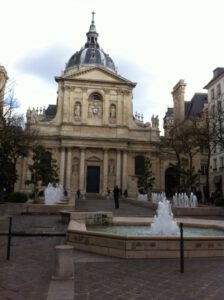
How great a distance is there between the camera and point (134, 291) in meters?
6.09

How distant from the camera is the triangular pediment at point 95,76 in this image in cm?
5544

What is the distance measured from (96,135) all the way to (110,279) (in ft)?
157

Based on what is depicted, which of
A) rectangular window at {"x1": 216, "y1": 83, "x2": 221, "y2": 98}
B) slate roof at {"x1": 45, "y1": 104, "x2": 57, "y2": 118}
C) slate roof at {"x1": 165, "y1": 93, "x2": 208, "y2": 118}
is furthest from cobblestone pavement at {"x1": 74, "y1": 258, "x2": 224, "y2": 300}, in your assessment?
slate roof at {"x1": 45, "y1": 104, "x2": 57, "y2": 118}

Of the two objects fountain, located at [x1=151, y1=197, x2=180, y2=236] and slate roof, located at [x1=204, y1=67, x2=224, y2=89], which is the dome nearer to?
slate roof, located at [x1=204, y1=67, x2=224, y2=89]

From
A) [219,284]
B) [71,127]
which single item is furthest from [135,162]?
[219,284]

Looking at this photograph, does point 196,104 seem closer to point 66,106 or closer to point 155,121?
point 155,121

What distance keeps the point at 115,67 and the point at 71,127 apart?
20.8 meters

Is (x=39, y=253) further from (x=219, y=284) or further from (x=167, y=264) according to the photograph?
(x=219, y=284)

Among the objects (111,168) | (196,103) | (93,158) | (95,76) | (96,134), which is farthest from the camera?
(196,103)

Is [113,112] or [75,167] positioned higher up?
[113,112]

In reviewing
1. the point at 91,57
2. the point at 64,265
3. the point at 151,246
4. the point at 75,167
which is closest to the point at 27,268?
the point at 64,265

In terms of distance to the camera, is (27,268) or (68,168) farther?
(68,168)

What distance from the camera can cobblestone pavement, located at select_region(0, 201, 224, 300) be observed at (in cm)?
588

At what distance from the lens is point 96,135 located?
54406 millimetres
